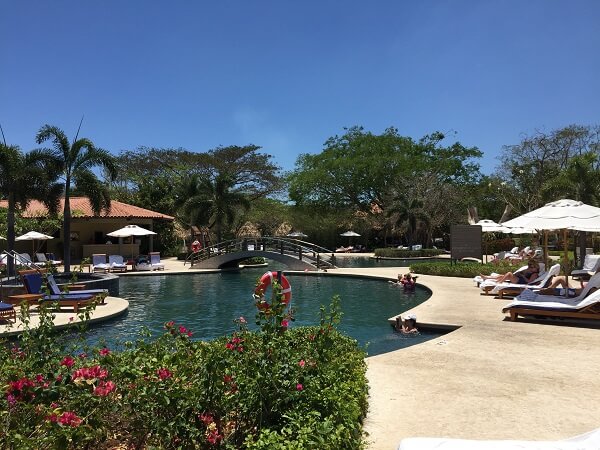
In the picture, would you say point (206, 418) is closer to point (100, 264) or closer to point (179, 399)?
point (179, 399)

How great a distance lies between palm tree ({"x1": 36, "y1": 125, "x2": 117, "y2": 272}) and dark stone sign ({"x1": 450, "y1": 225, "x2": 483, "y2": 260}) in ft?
50.7

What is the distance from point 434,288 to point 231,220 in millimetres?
17676

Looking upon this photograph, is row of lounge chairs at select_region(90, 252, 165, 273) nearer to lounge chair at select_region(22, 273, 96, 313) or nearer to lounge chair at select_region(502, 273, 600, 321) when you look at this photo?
lounge chair at select_region(22, 273, 96, 313)

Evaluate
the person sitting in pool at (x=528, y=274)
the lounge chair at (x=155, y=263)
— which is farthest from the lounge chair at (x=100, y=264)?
the person sitting in pool at (x=528, y=274)

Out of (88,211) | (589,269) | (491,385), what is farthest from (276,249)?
(491,385)

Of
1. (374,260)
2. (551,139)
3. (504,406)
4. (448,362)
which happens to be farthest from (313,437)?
(551,139)

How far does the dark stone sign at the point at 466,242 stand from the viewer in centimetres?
2266

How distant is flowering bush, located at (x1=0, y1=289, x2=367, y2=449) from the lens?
2.99 m

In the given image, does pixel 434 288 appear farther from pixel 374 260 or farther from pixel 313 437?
pixel 374 260

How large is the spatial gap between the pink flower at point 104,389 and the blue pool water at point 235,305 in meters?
4.99

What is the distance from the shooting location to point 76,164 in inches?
723

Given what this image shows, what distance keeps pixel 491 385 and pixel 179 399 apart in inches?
151

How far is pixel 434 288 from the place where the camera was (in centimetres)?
1521

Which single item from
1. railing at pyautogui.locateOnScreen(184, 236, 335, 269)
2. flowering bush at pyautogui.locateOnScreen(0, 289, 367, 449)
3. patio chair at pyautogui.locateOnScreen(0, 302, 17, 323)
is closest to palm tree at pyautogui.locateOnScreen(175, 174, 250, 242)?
railing at pyautogui.locateOnScreen(184, 236, 335, 269)
